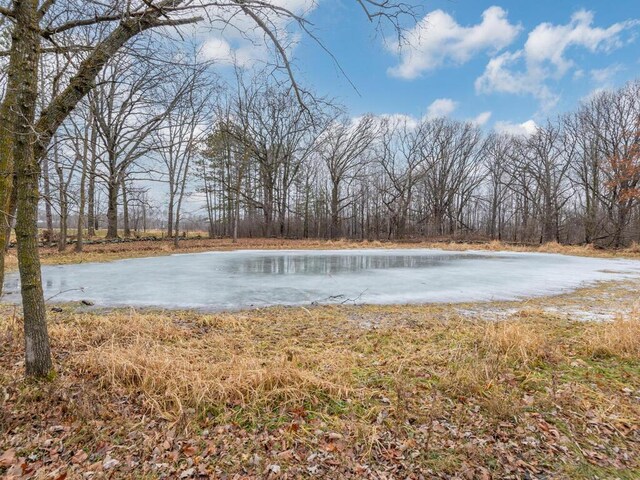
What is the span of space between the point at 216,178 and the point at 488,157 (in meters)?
28.1

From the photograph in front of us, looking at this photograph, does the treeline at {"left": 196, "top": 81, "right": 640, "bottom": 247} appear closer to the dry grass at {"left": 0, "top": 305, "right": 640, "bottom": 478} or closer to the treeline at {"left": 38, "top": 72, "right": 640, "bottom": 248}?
the treeline at {"left": 38, "top": 72, "right": 640, "bottom": 248}

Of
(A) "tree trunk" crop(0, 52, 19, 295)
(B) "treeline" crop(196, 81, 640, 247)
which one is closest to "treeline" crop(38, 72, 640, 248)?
(B) "treeline" crop(196, 81, 640, 247)

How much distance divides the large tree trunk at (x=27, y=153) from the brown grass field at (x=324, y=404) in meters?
0.87

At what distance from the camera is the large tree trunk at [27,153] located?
7.96 ft

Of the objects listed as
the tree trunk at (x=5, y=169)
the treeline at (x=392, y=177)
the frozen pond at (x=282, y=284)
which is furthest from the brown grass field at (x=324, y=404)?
the treeline at (x=392, y=177)

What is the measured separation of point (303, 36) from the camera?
3.25 metres

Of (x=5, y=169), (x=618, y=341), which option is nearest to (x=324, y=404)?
(x=618, y=341)

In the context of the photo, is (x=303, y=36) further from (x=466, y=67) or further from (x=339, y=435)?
(x=466, y=67)

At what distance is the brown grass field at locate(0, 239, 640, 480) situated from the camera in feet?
6.87

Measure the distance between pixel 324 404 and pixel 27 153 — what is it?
3.07 meters

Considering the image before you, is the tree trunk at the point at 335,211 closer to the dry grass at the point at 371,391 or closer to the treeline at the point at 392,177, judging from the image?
the treeline at the point at 392,177

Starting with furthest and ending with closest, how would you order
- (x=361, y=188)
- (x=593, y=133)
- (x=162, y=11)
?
(x=361, y=188), (x=593, y=133), (x=162, y=11)

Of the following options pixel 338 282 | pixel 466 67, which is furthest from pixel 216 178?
pixel 338 282

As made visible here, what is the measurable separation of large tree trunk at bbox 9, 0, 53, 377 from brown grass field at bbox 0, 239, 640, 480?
34.1 inches
